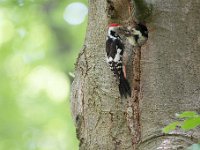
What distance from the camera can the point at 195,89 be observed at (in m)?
2.40

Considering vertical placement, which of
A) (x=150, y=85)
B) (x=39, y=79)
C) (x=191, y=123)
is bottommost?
(x=39, y=79)

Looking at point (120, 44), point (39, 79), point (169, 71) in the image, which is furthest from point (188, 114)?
point (39, 79)

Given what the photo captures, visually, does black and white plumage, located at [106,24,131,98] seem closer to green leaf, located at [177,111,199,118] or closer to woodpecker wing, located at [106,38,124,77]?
woodpecker wing, located at [106,38,124,77]

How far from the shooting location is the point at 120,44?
2793 mm

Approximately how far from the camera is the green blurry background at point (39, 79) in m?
7.80

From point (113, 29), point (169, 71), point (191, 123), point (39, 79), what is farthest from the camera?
point (39, 79)

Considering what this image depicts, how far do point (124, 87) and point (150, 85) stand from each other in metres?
Answer: 0.12

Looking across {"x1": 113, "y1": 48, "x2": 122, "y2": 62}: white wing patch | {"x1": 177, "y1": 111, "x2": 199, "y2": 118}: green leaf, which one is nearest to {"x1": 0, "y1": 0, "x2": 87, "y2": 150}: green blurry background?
{"x1": 113, "y1": 48, "x2": 122, "y2": 62}: white wing patch

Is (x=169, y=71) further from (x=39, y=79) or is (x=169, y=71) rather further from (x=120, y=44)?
(x=39, y=79)

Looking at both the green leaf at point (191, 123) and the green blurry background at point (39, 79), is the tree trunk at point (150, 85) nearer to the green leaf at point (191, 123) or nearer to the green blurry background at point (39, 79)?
the green leaf at point (191, 123)

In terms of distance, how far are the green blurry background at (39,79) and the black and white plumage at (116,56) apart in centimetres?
465

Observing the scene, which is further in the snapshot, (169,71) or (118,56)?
(118,56)

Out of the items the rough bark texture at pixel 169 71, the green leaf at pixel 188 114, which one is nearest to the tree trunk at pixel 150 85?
the rough bark texture at pixel 169 71

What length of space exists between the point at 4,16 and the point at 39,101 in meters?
1.72
